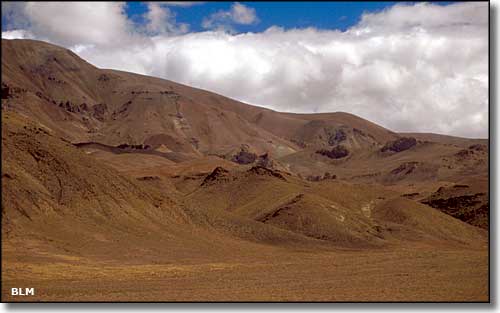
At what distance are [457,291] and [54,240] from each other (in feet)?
98.7

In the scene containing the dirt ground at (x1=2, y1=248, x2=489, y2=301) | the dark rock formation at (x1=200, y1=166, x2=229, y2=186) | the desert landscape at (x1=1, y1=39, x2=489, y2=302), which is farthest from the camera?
the dark rock formation at (x1=200, y1=166, x2=229, y2=186)

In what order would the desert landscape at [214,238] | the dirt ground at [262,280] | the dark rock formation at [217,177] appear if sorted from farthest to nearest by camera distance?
the dark rock formation at [217,177] < the desert landscape at [214,238] < the dirt ground at [262,280]

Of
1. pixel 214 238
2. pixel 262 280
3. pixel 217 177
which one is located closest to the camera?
pixel 262 280

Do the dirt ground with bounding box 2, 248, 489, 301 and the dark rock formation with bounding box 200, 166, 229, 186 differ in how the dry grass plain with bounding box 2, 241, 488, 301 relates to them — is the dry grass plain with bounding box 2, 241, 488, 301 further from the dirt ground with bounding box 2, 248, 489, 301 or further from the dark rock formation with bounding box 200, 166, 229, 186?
the dark rock formation with bounding box 200, 166, 229, 186

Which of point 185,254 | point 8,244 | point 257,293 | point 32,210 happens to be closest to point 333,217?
point 185,254

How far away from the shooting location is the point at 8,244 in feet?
131

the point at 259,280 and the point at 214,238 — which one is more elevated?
the point at 214,238

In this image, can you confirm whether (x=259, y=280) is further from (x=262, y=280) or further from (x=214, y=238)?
(x=214, y=238)

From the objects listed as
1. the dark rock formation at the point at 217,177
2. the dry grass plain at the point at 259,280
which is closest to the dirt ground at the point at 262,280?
the dry grass plain at the point at 259,280

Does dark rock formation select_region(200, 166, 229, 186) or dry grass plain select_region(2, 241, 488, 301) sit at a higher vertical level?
dark rock formation select_region(200, 166, 229, 186)

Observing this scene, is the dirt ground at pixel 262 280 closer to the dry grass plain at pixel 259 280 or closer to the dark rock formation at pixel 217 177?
the dry grass plain at pixel 259 280

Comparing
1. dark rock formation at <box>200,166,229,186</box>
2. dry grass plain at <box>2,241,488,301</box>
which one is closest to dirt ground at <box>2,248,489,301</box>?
dry grass plain at <box>2,241,488,301</box>

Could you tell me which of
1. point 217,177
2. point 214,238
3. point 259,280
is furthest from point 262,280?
point 217,177

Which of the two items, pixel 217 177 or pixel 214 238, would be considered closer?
pixel 214 238
